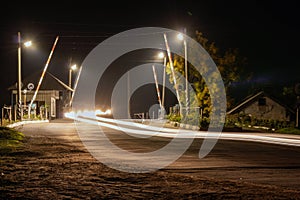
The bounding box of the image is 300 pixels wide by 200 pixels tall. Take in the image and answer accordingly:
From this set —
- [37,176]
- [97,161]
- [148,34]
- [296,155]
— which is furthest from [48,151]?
[148,34]

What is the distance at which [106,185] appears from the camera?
8.06 m

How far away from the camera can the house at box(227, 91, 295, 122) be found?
164 feet

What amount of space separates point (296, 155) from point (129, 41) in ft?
87.6

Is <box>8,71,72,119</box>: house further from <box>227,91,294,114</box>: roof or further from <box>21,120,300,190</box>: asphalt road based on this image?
<box>21,120,300,190</box>: asphalt road

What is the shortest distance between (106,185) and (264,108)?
147 ft

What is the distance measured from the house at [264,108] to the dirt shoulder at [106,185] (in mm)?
40633

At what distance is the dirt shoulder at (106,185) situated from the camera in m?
7.19

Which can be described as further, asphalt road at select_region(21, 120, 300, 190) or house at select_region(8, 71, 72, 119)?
house at select_region(8, 71, 72, 119)

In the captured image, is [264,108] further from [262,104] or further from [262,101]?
[262,101]

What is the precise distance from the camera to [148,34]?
3700 cm

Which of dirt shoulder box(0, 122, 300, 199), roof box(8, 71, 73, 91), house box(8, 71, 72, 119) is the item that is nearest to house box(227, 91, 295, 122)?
roof box(8, 71, 73, 91)

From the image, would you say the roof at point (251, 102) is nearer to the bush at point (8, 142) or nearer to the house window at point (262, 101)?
the house window at point (262, 101)

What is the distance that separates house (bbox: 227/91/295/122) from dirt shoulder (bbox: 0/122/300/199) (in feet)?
133

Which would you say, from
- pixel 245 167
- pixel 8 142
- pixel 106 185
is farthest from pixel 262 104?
pixel 106 185
